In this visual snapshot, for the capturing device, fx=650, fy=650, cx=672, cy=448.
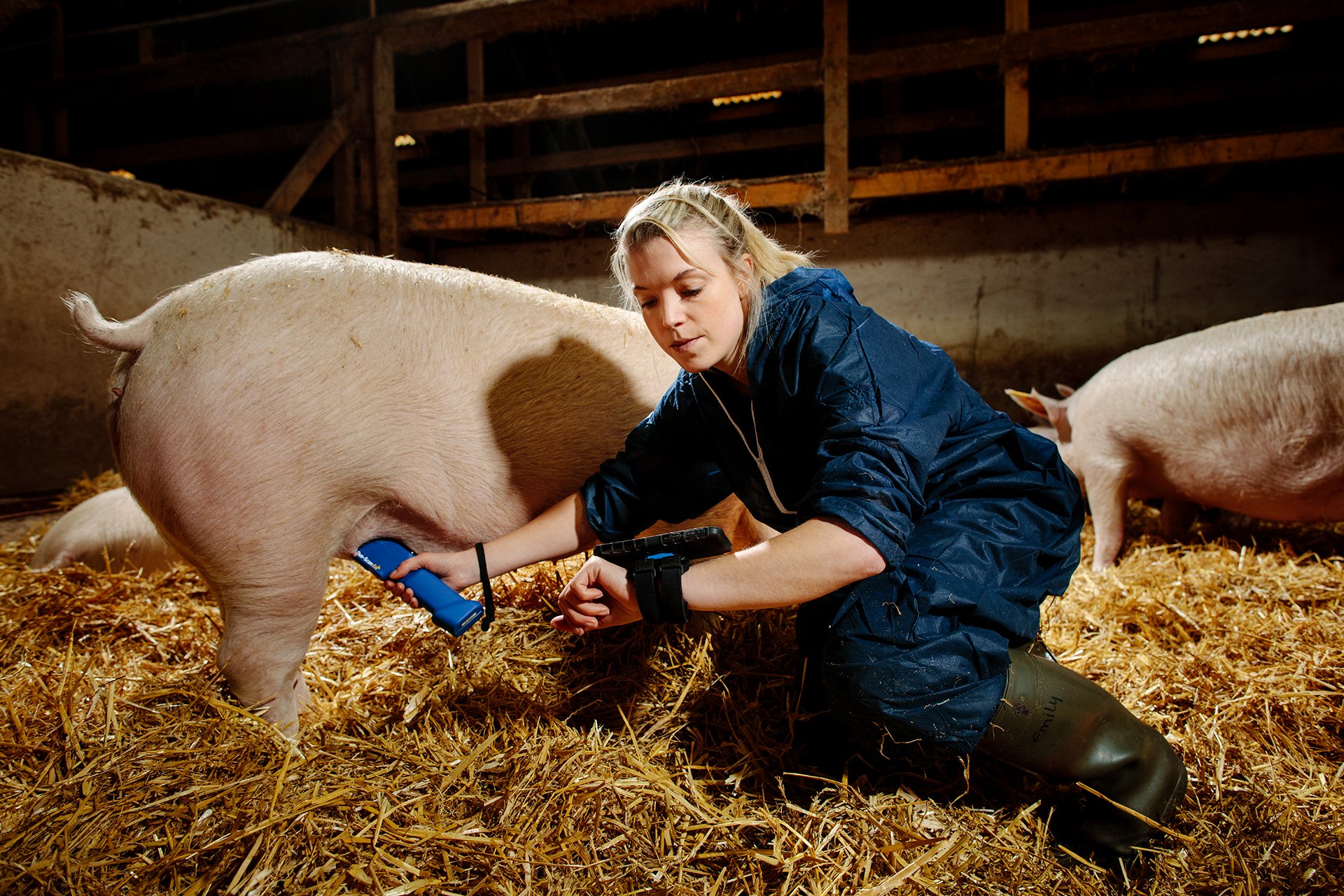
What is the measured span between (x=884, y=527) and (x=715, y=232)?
0.71 m

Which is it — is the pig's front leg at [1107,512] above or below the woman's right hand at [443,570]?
below

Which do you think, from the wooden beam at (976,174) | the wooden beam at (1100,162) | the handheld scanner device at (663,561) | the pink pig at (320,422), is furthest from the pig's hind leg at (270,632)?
the wooden beam at (1100,162)

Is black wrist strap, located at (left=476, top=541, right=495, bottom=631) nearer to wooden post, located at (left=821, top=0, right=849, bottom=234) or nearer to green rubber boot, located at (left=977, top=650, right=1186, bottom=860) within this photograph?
green rubber boot, located at (left=977, top=650, right=1186, bottom=860)

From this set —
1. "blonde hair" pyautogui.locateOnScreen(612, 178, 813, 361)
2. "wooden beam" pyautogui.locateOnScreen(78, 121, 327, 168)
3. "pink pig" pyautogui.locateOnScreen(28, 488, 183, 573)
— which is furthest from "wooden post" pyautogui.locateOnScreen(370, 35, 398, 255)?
"blonde hair" pyautogui.locateOnScreen(612, 178, 813, 361)

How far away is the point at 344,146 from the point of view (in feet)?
18.2

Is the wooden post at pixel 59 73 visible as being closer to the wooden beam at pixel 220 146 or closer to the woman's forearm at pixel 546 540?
the wooden beam at pixel 220 146

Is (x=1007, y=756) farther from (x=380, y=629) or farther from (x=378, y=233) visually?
(x=378, y=233)

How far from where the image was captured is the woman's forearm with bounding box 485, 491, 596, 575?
1.64 metres

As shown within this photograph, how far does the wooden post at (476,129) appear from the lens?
18.3ft

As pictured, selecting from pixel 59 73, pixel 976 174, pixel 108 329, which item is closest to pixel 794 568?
pixel 108 329

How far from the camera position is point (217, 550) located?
63.2 inches

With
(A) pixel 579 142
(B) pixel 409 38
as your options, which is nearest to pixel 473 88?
(B) pixel 409 38

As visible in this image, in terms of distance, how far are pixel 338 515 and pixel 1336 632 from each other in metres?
3.22

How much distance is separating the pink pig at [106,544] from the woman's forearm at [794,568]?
9.31 feet
